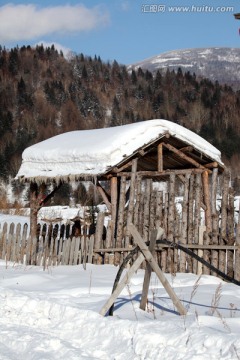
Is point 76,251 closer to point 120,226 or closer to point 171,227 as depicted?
point 120,226

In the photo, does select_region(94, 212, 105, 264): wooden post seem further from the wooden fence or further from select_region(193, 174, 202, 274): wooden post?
select_region(193, 174, 202, 274): wooden post

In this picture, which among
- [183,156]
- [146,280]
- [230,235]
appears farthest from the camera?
[183,156]

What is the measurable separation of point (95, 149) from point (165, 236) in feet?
9.02

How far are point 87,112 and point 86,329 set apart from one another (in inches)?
3741

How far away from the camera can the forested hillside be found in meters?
84.7

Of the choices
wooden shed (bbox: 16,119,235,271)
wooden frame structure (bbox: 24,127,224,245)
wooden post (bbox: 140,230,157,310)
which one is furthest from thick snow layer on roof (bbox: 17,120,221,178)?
wooden post (bbox: 140,230,157,310)

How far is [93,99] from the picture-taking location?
102 metres

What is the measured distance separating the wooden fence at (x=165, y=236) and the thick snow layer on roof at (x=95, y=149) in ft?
2.68

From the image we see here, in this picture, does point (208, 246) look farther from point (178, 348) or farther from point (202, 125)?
point (202, 125)

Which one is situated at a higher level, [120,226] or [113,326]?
[120,226]

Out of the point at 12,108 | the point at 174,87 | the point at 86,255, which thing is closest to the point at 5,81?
the point at 12,108

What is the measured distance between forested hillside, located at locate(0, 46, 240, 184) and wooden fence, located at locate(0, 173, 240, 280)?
64600mm

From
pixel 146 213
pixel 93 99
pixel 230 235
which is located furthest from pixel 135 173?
pixel 93 99

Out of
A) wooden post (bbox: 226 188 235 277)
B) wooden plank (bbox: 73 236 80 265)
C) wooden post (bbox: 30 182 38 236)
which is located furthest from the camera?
wooden post (bbox: 30 182 38 236)
